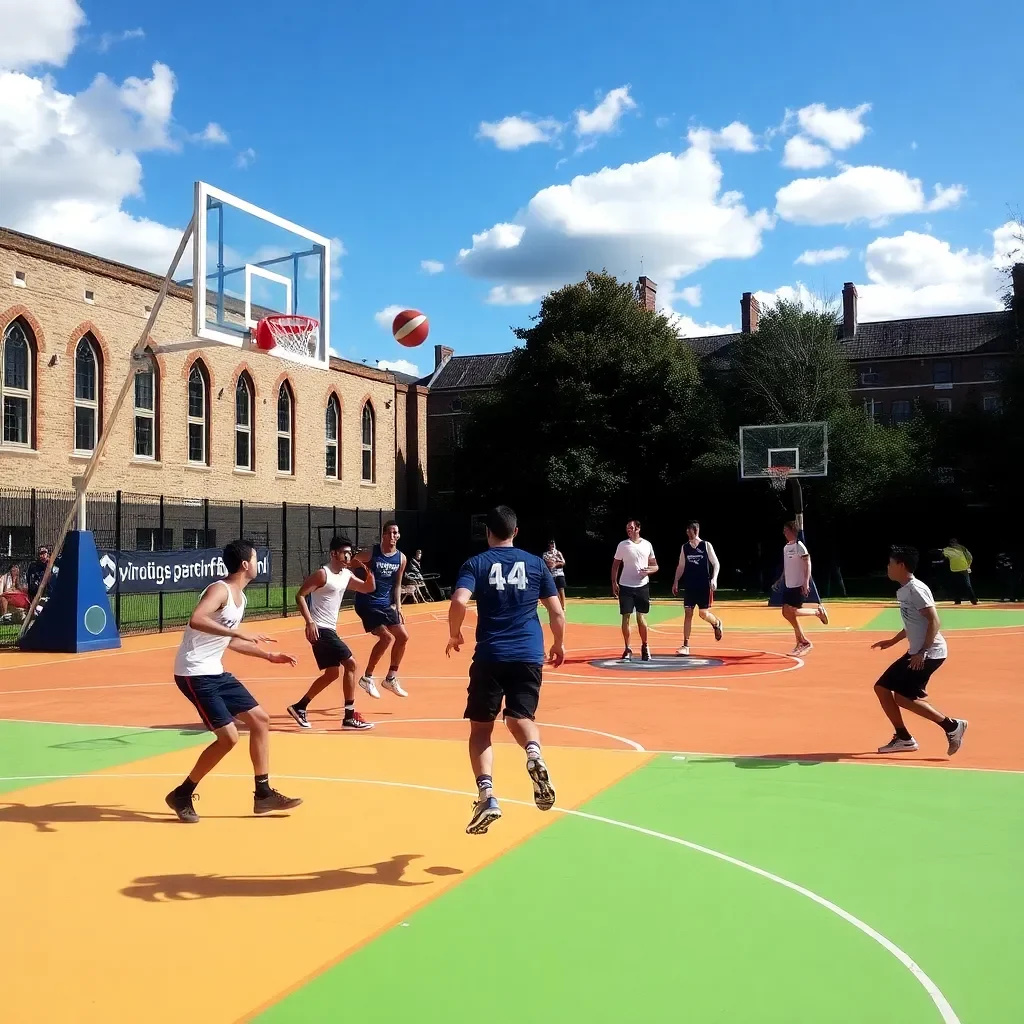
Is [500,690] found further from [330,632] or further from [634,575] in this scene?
[634,575]

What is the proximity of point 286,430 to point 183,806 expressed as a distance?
117 feet

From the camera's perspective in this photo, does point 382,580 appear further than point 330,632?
Yes

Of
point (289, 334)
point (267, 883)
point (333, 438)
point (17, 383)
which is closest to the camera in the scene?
point (267, 883)

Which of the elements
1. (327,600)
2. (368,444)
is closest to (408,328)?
(327,600)

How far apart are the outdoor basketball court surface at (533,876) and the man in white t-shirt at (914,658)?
356 mm

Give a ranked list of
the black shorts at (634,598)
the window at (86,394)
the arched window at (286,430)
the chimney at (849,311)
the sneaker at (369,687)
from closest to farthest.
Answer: the sneaker at (369,687) → the black shorts at (634,598) → the window at (86,394) → the arched window at (286,430) → the chimney at (849,311)

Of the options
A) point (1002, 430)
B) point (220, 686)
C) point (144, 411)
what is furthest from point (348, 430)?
point (220, 686)

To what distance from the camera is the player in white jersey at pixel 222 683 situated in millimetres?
6984

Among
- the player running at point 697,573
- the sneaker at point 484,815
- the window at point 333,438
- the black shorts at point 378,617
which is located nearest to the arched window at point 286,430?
the window at point 333,438

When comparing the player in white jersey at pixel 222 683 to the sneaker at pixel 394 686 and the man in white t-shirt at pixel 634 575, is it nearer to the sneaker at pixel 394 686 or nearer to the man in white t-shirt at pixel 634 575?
the sneaker at pixel 394 686

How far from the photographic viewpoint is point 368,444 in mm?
47250

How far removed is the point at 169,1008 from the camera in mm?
4172

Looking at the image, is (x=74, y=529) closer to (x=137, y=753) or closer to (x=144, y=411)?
(x=137, y=753)

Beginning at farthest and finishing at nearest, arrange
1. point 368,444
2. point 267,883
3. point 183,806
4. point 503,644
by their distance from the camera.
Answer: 1. point 368,444
2. point 183,806
3. point 503,644
4. point 267,883
